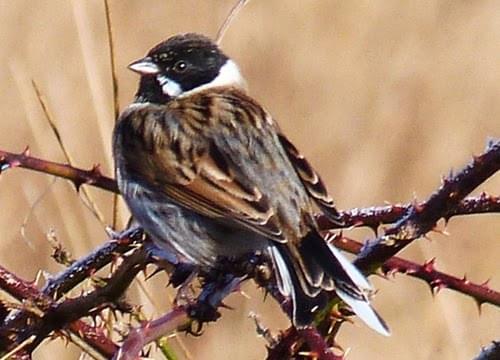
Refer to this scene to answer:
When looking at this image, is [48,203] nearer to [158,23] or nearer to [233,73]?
[158,23]

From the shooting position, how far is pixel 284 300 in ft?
5.10

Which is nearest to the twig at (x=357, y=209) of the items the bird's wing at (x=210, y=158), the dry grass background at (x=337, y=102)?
the bird's wing at (x=210, y=158)

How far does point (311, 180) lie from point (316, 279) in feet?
1.39

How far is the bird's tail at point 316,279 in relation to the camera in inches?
59.3

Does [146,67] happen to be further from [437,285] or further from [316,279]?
[437,285]

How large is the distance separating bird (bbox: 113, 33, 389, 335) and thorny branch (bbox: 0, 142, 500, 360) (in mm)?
247

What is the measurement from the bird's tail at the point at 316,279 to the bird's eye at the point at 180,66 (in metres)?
0.67

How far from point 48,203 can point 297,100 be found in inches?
39.3

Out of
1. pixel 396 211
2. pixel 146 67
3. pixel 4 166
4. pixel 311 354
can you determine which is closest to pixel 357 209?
pixel 396 211

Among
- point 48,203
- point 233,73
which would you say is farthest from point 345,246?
point 48,203

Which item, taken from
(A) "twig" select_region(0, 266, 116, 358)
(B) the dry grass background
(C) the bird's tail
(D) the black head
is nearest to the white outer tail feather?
(C) the bird's tail

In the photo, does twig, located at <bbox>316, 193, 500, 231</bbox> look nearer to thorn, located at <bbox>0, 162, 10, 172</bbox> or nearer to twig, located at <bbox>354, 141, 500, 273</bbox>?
twig, located at <bbox>354, 141, 500, 273</bbox>

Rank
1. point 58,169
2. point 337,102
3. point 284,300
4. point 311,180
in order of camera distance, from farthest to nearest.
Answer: point 337,102
point 311,180
point 58,169
point 284,300

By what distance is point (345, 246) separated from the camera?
1.62 meters
